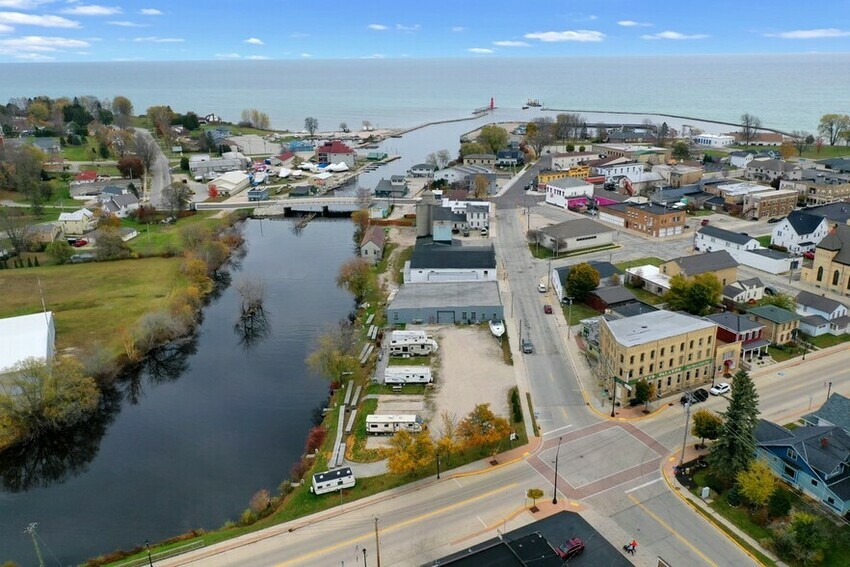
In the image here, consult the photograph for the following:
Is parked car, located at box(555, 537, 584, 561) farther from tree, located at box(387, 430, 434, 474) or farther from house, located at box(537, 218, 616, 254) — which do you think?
house, located at box(537, 218, 616, 254)

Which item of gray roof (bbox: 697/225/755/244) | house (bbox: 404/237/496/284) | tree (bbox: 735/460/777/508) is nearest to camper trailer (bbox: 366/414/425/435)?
tree (bbox: 735/460/777/508)

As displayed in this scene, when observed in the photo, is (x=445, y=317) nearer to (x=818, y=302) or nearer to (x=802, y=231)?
(x=818, y=302)

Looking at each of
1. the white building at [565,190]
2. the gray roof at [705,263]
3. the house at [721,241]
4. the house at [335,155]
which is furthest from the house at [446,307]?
the house at [335,155]

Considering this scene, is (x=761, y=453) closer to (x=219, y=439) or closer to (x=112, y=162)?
(x=219, y=439)

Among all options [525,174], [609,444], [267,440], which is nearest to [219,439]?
[267,440]

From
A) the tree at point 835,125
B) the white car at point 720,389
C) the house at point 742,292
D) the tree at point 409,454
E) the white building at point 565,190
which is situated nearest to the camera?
the tree at point 409,454

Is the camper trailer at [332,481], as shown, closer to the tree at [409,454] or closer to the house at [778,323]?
the tree at [409,454]
